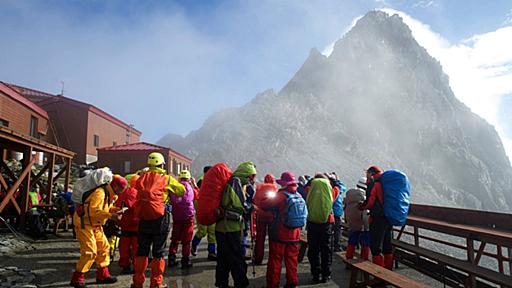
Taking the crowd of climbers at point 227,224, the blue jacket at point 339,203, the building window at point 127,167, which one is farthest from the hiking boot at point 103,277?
the building window at point 127,167

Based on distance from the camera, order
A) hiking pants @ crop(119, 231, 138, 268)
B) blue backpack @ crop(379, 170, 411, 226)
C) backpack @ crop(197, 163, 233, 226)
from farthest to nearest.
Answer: hiking pants @ crop(119, 231, 138, 268) → blue backpack @ crop(379, 170, 411, 226) → backpack @ crop(197, 163, 233, 226)

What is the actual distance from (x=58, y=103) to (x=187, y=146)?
69.5 metres

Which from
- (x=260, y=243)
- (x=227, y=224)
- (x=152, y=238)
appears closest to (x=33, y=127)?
(x=260, y=243)

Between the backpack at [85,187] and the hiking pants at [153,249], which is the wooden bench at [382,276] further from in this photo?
the backpack at [85,187]

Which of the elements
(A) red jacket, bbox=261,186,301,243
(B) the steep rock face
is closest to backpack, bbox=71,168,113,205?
(A) red jacket, bbox=261,186,301,243

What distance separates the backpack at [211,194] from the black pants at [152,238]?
76 centimetres

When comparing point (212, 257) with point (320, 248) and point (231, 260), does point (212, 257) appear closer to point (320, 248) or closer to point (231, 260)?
point (320, 248)

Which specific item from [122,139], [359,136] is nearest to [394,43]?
[359,136]

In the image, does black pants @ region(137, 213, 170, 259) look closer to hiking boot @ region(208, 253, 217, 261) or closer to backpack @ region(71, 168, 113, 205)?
backpack @ region(71, 168, 113, 205)

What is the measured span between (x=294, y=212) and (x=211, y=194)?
1.43 meters

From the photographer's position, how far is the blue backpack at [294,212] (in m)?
4.75

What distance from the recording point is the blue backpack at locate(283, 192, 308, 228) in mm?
4746

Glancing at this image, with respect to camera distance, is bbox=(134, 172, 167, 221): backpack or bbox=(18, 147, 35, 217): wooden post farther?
bbox=(18, 147, 35, 217): wooden post

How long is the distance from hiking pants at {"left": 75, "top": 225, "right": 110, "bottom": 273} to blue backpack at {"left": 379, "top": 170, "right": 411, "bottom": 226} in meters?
4.84
